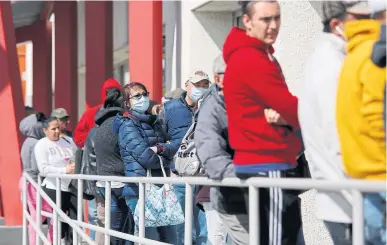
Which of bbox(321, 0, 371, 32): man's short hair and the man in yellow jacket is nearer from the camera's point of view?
the man in yellow jacket

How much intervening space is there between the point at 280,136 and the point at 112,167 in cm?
372

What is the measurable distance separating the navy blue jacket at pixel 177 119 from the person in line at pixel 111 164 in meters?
0.55

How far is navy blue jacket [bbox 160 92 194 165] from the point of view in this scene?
7.87 m

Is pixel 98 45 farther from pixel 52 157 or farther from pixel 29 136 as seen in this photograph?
pixel 52 157

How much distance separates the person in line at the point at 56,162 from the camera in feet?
34.0

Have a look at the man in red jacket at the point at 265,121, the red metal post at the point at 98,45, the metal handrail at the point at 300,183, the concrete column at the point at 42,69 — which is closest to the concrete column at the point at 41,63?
the concrete column at the point at 42,69

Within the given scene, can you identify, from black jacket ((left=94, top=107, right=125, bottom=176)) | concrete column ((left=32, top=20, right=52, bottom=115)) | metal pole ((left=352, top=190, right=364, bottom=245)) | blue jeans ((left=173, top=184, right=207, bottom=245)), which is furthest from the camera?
concrete column ((left=32, top=20, right=52, bottom=115))

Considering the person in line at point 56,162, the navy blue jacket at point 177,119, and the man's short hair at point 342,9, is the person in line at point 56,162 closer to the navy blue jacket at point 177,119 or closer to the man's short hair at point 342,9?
the navy blue jacket at point 177,119

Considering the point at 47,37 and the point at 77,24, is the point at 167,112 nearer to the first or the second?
the point at 77,24

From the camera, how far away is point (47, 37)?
27422 millimetres

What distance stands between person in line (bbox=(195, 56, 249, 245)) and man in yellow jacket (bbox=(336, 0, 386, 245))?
1012 millimetres

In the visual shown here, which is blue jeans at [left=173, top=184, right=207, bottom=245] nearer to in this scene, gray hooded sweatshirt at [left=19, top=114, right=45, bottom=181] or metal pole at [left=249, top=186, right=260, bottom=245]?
metal pole at [left=249, top=186, right=260, bottom=245]

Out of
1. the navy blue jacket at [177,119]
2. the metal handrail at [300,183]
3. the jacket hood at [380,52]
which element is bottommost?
the metal handrail at [300,183]

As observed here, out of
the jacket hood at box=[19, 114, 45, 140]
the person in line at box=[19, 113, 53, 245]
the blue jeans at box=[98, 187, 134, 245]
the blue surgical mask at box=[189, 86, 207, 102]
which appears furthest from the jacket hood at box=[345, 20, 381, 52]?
the jacket hood at box=[19, 114, 45, 140]
